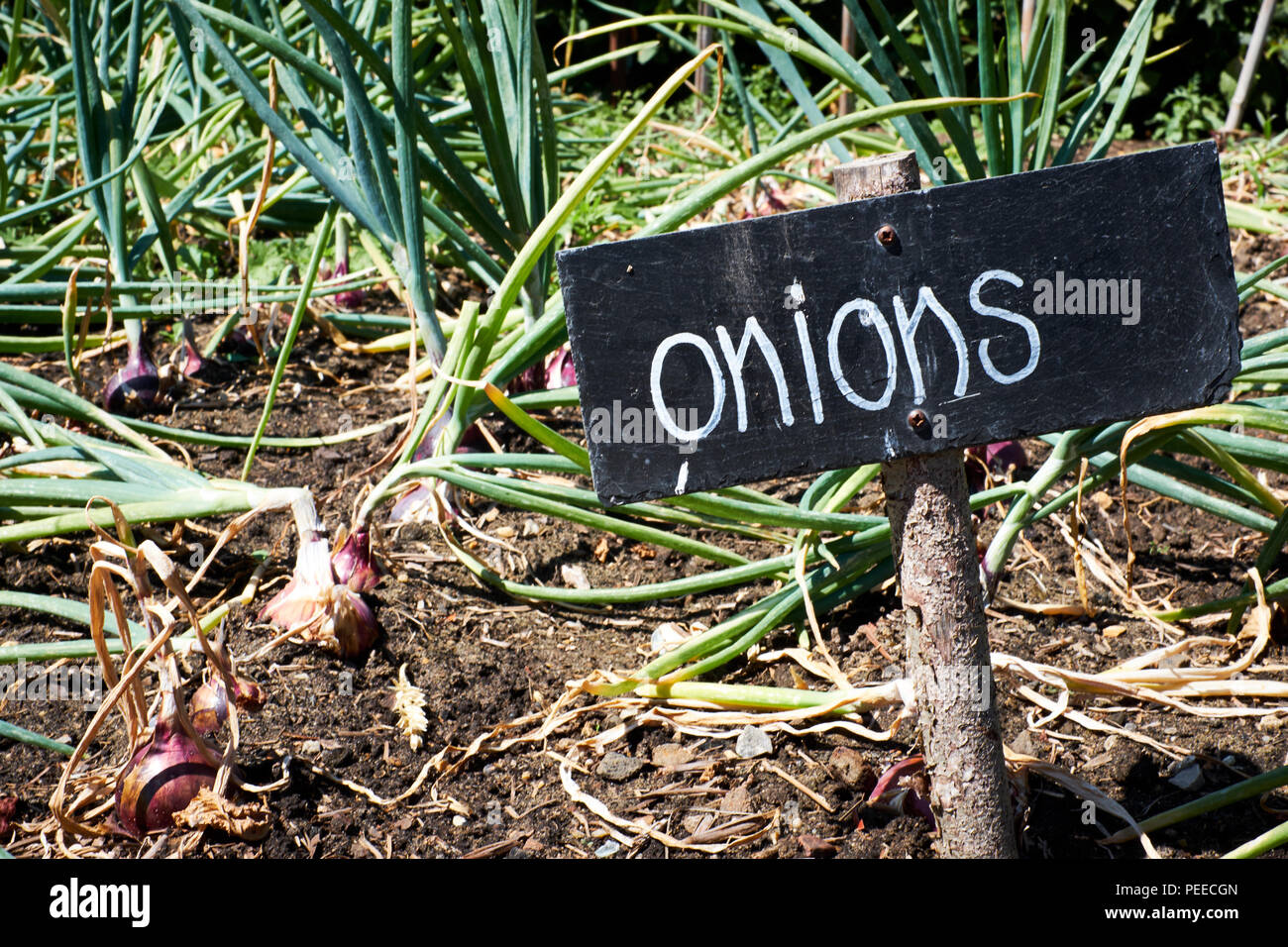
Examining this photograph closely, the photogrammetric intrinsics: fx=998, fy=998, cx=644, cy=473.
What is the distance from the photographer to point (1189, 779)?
0.99 m

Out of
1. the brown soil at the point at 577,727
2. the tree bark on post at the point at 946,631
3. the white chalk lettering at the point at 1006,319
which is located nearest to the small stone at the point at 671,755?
the brown soil at the point at 577,727

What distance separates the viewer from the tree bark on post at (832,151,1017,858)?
779 mm

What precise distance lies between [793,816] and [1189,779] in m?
0.40

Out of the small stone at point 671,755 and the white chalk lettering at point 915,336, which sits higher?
the white chalk lettering at point 915,336

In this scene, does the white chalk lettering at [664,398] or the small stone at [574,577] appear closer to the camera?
the white chalk lettering at [664,398]

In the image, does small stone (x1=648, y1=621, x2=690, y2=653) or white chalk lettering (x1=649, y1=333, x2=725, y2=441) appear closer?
white chalk lettering (x1=649, y1=333, x2=725, y2=441)

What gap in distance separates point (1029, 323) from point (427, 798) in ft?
2.42

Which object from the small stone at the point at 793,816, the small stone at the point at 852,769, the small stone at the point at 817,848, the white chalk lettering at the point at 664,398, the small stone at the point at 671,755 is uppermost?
the white chalk lettering at the point at 664,398

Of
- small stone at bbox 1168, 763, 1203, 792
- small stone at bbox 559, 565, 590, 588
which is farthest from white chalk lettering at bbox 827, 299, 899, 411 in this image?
small stone at bbox 559, 565, 590, 588

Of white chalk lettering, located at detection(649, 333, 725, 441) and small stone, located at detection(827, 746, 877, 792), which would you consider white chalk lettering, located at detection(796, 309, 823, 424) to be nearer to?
white chalk lettering, located at detection(649, 333, 725, 441)

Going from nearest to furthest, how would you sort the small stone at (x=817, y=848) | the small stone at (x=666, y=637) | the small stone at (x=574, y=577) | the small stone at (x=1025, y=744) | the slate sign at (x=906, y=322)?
the slate sign at (x=906, y=322) < the small stone at (x=817, y=848) < the small stone at (x=1025, y=744) < the small stone at (x=666, y=637) < the small stone at (x=574, y=577)

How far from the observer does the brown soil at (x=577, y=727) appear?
965 mm

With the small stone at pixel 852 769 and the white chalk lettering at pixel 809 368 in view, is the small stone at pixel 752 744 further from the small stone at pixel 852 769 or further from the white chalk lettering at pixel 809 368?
the white chalk lettering at pixel 809 368

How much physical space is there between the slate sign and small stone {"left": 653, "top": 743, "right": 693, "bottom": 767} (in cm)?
43
